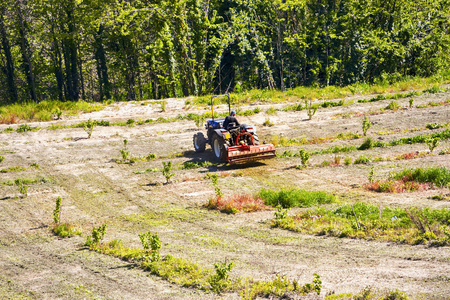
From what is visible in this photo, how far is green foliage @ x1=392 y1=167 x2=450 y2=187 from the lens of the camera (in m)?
12.7

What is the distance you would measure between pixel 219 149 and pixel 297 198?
19.9 ft

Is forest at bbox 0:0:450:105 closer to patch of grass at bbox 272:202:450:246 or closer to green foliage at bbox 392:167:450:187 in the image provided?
green foliage at bbox 392:167:450:187

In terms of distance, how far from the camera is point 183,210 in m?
12.7

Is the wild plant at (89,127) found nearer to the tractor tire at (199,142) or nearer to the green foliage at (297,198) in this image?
the tractor tire at (199,142)

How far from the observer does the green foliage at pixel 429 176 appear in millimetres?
12672

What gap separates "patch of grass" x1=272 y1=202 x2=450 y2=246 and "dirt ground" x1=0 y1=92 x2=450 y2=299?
13.2 inches

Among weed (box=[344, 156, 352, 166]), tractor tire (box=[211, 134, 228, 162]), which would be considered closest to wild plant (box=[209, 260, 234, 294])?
tractor tire (box=[211, 134, 228, 162])

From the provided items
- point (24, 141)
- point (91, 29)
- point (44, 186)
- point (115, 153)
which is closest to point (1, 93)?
point (91, 29)

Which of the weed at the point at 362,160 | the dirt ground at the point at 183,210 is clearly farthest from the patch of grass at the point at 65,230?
the weed at the point at 362,160

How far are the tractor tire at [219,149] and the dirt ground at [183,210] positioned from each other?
53 cm

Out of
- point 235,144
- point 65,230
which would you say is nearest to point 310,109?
point 235,144

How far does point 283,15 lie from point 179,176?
2308cm

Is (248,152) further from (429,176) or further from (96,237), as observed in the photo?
(96,237)

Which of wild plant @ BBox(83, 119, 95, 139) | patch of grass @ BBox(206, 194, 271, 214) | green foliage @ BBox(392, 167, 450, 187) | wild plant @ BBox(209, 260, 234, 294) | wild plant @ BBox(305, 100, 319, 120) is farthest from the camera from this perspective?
wild plant @ BBox(305, 100, 319, 120)
